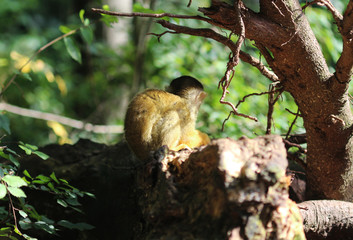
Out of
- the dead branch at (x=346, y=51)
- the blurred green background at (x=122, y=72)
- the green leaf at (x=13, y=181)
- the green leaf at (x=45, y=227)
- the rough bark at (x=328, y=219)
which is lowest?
the rough bark at (x=328, y=219)

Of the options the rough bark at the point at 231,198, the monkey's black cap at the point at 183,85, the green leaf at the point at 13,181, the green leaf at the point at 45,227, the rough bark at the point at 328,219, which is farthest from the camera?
the monkey's black cap at the point at 183,85

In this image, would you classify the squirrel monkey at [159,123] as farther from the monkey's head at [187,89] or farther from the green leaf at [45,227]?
the green leaf at [45,227]

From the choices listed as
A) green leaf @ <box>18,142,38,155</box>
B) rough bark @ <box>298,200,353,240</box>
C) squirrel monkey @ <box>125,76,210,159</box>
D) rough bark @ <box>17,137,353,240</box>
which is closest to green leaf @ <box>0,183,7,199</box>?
green leaf @ <box>18,142,38,155</box>

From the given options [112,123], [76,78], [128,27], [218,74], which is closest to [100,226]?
[218,74]

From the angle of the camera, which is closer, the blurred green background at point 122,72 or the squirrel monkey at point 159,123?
the squirrel monkey at point 159,123

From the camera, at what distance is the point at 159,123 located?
7.47 ft

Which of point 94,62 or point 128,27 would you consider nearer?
point 128,27

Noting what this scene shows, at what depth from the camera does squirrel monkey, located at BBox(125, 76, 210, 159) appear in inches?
87.9

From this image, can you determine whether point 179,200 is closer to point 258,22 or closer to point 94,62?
point 258,22

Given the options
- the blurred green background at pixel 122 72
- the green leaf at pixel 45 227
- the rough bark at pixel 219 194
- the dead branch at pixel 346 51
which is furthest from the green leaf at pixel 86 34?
the dead branch at pixel 346 51

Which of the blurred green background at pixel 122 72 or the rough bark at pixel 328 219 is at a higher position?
the blurred green background at pixel 122 72

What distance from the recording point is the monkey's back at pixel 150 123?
223 cm

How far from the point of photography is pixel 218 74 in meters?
4.26

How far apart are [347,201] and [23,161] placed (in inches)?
83.2
